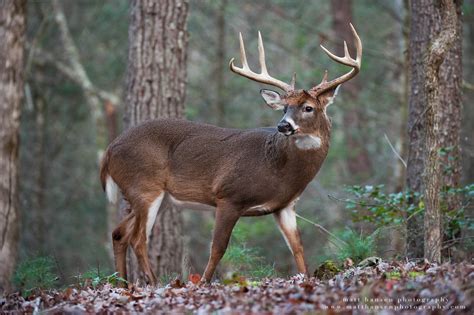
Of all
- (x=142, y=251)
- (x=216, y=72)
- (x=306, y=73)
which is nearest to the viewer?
(x=142, y=251)

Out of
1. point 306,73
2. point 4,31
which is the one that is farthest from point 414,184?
point 306,73

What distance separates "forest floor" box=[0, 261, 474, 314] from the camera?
197 inches

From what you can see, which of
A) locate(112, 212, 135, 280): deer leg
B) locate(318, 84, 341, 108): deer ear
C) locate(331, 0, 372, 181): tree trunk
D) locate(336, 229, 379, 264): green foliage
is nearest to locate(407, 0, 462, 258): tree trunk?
locate(336, 229, 379, 264): green foliage

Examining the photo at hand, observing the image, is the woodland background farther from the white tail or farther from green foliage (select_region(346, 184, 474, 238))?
the white tail

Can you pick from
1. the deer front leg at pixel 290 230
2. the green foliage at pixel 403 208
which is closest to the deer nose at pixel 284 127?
the deer front leg at pixel 290 230

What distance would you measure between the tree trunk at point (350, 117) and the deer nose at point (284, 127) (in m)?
10.1

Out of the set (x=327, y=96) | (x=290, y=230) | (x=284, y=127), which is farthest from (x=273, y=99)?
(x=290, y=230)

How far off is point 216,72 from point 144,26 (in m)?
9.20

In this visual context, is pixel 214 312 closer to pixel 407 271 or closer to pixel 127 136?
pixel 407 271

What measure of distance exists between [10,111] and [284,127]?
4.05m

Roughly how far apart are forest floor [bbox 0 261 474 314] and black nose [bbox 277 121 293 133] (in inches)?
54.9

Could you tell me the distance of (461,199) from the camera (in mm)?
8562

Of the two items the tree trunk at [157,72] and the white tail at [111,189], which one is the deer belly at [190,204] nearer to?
the white tail at [111,189]

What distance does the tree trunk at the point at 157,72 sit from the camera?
30.9 feet
